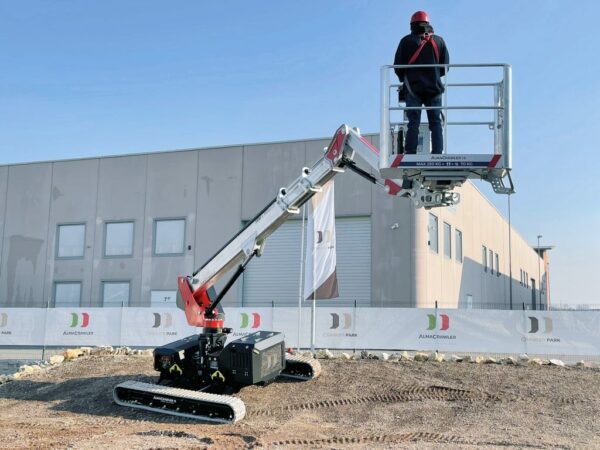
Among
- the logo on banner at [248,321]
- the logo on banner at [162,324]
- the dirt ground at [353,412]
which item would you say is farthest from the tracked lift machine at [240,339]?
the logo on banner at [162,324]

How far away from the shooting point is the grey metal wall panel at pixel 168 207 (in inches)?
1096

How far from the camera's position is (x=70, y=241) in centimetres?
2980

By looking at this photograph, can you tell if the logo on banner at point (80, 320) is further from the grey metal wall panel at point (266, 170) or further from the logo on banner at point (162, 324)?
the grey metal wall panel at point (266, 170)

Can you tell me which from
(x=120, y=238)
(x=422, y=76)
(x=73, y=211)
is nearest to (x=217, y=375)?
(x=422, y=76)

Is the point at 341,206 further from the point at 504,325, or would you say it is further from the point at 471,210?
the point at 471,210

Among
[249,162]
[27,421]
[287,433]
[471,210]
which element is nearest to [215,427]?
[287,433]

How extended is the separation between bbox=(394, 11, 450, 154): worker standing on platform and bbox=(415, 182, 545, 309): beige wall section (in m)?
10.4

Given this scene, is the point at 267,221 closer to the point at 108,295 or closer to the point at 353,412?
the point at 353,412

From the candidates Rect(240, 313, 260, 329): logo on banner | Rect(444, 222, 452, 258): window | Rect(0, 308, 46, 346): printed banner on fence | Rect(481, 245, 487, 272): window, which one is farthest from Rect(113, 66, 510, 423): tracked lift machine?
Rect(481, 245, 487, 272): window

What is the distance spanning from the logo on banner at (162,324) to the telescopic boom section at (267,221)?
958 cm

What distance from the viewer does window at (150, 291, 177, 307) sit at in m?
27.6

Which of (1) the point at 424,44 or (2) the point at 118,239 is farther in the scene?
(2) the point at 118,239

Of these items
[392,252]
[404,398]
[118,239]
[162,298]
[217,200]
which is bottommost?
[404,398]

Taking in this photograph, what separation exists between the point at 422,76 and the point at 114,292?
23095 millimetres
